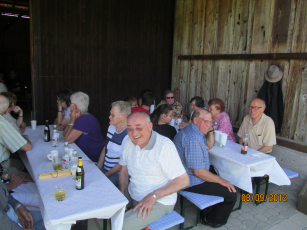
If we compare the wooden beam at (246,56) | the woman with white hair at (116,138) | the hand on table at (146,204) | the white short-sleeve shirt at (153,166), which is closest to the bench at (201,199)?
the white short-sleeve shirt at (153,166)

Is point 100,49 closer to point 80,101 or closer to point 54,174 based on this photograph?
point 80,101

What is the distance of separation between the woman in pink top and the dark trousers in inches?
59.5

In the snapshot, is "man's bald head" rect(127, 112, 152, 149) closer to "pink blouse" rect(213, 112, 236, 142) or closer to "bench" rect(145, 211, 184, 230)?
"bench" rect(145, 211, 184, 230)

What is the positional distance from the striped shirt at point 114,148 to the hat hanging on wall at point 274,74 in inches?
111

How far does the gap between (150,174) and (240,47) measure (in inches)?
147

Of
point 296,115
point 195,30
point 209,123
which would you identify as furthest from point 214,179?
point 195,30

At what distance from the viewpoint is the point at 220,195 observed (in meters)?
2.76

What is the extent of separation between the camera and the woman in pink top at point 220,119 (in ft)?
13.7

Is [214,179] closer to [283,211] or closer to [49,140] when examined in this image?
[283,211]

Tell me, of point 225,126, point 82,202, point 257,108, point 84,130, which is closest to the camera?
point 82,202

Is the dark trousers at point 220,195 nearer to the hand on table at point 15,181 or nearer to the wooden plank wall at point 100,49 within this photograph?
the hand on table at point 15,181

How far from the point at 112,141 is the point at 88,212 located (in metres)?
1.31

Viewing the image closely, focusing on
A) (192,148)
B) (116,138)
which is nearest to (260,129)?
(192,148)

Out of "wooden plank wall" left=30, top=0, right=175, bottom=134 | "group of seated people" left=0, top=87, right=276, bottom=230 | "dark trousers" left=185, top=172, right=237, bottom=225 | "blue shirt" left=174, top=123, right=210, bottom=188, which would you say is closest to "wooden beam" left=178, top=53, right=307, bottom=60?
"wooden plank wall" left=30, top=0, right=175, bottom=134
